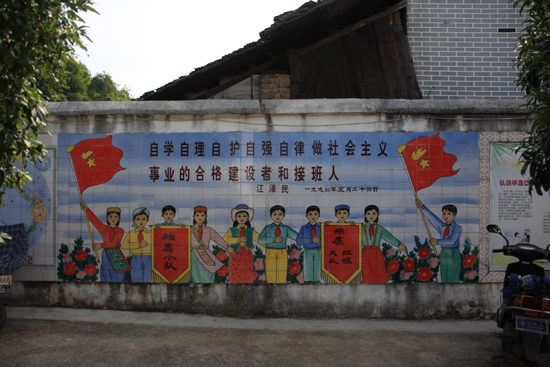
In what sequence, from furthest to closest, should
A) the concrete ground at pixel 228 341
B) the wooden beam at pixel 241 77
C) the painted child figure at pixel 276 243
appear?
the wooden beam at pixel 241 77, the painted child figure at pixel 276 243, the concrete ground at pixel 228 341

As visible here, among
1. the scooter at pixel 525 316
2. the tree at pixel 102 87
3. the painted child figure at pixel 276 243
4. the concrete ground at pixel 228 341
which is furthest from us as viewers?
the tree at pixel 102 87

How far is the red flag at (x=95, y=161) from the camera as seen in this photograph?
5.72m

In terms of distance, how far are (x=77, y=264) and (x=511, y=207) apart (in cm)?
627

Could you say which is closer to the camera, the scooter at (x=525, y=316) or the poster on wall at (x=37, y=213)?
the scooter at (x=525, y=316)

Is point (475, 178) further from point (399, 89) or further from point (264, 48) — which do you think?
point (264, 48)

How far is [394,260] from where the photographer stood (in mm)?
5578

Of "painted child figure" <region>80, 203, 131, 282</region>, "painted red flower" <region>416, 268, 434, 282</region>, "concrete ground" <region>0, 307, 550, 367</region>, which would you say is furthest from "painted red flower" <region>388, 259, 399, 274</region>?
"painted child figure" <region>80, 203, 131, 282</region>

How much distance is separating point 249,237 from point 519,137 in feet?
13.4

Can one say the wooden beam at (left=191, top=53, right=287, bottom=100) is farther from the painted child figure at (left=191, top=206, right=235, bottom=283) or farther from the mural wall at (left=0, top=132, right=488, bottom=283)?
the painted child figure at (left=191, top=206, right=235, bottom=283)

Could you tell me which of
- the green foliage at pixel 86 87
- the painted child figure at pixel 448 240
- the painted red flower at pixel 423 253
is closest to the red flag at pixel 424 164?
the painted child figure at pixel 448 240

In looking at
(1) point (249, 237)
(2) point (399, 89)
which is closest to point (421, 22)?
(2) point (399, 89)

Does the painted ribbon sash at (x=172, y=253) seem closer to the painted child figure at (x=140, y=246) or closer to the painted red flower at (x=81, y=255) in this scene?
the painted child figure at (x=140, y=246)

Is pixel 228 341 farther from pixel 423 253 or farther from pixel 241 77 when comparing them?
pixel 241 77

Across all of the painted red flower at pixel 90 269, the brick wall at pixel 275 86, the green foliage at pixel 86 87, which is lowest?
the painted red flower at pixel 90 269
